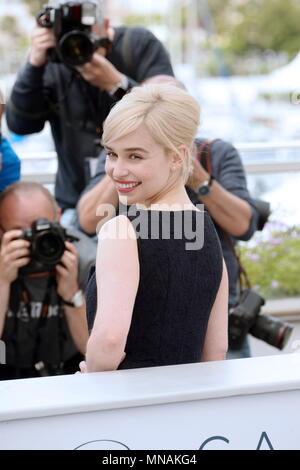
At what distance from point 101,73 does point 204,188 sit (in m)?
0.57

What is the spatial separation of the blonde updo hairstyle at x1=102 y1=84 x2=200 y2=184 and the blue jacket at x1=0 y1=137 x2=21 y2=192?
1015mm

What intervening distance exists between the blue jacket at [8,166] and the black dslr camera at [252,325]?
2.70 feet

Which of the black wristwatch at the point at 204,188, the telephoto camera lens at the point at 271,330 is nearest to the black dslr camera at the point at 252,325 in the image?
the telephoto camera lens at the point at 271,330

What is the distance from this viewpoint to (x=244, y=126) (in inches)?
749

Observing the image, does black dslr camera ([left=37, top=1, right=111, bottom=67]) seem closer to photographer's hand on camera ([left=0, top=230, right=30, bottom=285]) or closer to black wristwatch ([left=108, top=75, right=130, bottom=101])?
black wristwatch ([left=108, top=75, right=130, bottom=101])

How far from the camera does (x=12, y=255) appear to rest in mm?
1968

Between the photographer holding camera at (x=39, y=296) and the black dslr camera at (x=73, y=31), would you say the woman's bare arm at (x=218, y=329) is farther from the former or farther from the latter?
the black dslr camera at (x=73, y=31)

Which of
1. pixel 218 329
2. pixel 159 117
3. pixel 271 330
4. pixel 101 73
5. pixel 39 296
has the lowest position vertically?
pixel 271 330

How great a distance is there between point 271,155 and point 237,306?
4.95 feet

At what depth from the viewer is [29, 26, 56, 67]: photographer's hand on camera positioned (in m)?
2.46

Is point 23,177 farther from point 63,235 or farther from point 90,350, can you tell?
point 90,350

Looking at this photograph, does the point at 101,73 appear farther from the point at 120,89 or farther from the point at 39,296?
the point at 39,296

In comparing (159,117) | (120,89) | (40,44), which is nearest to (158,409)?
(159,117)

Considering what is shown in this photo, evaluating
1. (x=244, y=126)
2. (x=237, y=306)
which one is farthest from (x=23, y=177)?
(x=244, y=126)
